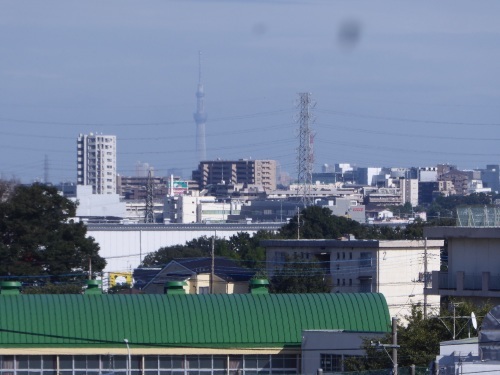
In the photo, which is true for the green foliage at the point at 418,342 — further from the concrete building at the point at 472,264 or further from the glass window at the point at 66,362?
the glass window at the point at 66,362

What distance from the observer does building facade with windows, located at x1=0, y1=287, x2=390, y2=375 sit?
28422 mm

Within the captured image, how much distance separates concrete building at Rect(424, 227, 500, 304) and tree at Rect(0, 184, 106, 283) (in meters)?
35.9

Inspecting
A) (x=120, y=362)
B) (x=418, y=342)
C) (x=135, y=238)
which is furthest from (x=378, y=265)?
(x=135, y=238)

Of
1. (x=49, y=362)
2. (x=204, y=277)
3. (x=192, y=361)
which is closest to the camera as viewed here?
(x=49, y=362)

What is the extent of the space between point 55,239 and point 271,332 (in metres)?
43.1

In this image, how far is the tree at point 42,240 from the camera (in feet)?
225

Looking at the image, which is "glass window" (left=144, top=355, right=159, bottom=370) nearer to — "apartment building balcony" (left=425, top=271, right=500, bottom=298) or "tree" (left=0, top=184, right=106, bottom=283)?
"apartment building balcony" (left=425, top=271, right=500, bottom=298)

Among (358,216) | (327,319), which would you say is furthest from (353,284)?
(358,216)

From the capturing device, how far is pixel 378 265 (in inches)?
2729

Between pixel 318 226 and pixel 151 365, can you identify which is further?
pixel 318 226

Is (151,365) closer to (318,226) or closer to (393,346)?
(393,346)

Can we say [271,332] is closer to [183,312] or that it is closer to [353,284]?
[183,312]

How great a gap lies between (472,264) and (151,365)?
9.95 metres

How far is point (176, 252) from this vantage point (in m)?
99.7
